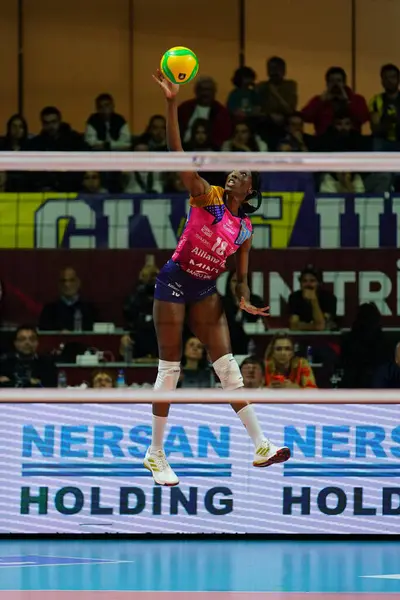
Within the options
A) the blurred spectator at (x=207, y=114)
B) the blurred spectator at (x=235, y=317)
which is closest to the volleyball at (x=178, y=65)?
the blurred spectator at (x=235, y=317)

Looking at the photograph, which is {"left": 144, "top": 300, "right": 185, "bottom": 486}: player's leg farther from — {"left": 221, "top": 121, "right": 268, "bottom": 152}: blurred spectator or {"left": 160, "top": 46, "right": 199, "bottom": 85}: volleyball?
{"left": 221, "top": 121, "right": 268, "bottom": 152}: blurred spectator

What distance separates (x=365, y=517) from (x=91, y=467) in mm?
2301

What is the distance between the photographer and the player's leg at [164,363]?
6.82 m

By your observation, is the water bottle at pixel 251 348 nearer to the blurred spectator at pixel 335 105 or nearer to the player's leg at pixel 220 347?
the blurred spectator at pixel 335 105

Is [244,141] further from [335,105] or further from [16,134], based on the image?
[16,134]

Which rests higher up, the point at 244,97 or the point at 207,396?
the point at 244,97

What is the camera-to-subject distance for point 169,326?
6844 millimetres

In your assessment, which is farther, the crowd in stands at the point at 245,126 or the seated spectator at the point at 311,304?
the crowd in stands at the point at 245,126

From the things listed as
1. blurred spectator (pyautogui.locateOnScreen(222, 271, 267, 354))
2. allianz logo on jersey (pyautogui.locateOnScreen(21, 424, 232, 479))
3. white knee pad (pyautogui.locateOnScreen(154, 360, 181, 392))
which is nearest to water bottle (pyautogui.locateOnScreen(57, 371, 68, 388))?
allianz logo on jersey (pyautogui.locateOnScreen(21, 424, 232, 479))

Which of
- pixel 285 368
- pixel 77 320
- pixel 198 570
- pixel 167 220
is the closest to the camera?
pixel 198 570

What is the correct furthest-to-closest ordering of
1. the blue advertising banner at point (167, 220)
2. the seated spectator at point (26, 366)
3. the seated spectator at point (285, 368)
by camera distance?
the blue advertising banner at point (167, 220) → the seated spectator at point (26, 366) → the seated spectator at point (285, 368)

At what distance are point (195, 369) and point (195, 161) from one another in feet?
17.3

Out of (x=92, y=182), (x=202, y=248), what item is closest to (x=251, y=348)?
(x=92, y=182)

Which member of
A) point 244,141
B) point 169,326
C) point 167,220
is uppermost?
point 244,141
